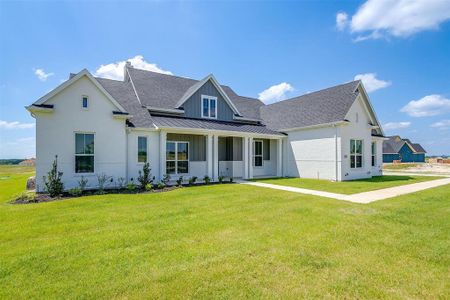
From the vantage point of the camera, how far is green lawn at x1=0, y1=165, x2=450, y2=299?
10.8 feet

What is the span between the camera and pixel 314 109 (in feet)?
60.5

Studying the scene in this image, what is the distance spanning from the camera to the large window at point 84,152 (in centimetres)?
1173

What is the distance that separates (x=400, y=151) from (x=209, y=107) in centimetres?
5496

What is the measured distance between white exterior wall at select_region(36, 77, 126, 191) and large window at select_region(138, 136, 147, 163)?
94cm

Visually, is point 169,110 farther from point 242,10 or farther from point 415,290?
point 415,290

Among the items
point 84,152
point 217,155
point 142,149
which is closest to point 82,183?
point 84,152

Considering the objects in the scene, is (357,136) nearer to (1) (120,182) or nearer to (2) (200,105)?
(2) (200,105)

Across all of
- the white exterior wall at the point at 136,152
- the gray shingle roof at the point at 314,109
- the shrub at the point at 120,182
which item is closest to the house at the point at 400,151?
the gray shingle roof at the point at 314,109

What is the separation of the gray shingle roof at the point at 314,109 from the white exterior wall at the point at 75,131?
1305 cm

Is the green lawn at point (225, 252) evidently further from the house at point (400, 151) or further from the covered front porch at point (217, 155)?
the house at point (400, 151)

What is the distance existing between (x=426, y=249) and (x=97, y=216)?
8450 millimetres

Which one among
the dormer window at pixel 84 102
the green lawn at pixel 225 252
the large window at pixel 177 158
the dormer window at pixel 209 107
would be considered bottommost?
the green lawn at pixel 225 252

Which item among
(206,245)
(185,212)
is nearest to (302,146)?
(185,212)

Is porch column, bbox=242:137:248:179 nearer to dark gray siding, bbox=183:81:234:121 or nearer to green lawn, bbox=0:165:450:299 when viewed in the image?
dark gray siding, bbox=183:81:234:121
